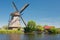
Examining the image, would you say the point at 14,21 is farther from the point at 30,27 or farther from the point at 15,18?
the point at 30,27

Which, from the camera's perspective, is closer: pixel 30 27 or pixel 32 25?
pixel 30 27

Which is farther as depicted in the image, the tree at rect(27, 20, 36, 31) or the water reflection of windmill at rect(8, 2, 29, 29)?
the tree at rect(27, 20, 36, 31)

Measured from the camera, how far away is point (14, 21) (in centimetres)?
6538

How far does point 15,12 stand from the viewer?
6450cm

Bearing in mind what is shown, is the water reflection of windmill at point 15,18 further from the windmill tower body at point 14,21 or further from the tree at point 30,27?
the tree at point 30,27

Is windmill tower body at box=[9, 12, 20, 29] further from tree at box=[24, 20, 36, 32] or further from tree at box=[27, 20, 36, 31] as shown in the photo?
tree at box=[27, 20, 36, 31]

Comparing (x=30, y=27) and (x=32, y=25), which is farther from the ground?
(x=32, y=25)

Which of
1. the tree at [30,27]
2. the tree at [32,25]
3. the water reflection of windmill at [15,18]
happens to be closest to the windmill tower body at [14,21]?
the water reflection of windmill at [15,18]

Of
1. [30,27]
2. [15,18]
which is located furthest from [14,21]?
[30,27]

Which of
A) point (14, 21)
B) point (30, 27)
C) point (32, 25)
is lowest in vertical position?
point (30, 27)

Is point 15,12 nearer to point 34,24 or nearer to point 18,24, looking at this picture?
point 18,24

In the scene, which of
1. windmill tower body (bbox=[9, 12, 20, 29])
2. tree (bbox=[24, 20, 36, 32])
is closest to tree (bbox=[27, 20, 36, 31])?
tree (bbox=[24, 20, 36, 32])

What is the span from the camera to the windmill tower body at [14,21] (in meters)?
64.5

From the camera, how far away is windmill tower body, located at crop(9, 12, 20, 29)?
64500 mm
